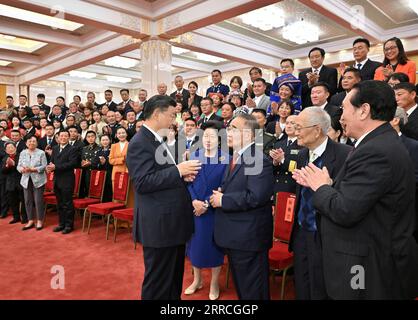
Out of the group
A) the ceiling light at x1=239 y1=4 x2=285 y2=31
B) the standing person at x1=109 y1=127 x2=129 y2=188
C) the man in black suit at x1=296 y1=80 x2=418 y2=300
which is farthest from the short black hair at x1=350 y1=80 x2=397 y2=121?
the ceiling light at x1=239 y1=4 x2=285 y2=31

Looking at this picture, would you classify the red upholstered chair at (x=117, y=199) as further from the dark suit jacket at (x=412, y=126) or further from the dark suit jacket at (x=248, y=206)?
the dark suit jacket at (x=412, y=126)

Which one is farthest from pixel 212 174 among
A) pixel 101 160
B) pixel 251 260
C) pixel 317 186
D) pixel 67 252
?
pixel 101 160

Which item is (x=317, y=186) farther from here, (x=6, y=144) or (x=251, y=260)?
(x=6, y=144)

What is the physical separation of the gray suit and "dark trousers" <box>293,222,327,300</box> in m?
4.10

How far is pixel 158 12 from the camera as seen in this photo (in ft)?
23.7

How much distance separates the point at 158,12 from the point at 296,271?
22.5 feet

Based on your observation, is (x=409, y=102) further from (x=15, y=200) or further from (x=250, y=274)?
(x=15, y=200)

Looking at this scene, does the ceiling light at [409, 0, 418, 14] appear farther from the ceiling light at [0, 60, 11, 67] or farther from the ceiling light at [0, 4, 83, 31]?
the ceiling light at [0, 60, 11, 67]

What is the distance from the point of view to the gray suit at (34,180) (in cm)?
472

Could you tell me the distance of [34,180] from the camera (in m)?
4.71

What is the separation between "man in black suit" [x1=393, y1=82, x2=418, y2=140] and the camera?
8.69ft

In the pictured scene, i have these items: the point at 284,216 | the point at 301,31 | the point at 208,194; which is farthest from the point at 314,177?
the point at 301,31

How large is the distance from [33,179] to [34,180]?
0.02 m

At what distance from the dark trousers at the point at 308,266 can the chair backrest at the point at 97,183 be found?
139 inches
